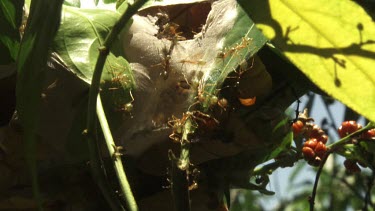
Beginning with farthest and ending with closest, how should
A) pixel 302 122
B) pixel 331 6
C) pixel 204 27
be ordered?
pixel 302 122
pixel 204 27
pixel 331 6

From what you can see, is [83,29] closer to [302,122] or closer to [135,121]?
[135,121]

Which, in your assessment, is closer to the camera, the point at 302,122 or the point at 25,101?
the point at 25,101

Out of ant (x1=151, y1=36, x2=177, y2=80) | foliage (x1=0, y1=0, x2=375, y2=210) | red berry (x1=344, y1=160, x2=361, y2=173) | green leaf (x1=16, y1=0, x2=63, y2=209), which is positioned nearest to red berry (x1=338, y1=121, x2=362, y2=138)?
red berry (x1=344, y1=160, x2=361, y2=173)

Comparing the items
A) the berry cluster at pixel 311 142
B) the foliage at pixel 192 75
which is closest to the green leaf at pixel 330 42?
the foliage at pixel 192 75

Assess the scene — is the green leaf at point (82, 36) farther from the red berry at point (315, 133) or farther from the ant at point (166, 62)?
the red berry at point (315, 133)

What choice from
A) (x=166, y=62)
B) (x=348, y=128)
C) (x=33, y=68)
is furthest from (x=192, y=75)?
(x=348, y=128)

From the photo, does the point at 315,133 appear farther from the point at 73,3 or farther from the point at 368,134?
the point at 73,3

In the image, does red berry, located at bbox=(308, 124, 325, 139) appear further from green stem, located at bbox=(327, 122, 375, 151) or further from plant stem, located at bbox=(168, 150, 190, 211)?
plant stem, located at bbox=(168, 150, 190, 211)

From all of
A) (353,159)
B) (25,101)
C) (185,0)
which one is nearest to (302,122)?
(353,159)
